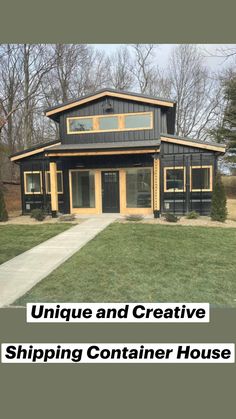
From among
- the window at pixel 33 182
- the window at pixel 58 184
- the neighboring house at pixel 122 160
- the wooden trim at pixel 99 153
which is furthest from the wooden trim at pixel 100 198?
the window at pixel 33 182

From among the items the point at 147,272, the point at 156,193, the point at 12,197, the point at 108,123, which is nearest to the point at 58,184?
the point at 108,123

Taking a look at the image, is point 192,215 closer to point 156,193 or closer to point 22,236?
point 156,193

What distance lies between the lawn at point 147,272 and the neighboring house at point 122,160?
461cm

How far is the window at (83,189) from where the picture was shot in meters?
13.9

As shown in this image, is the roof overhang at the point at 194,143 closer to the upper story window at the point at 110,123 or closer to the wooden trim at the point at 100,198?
the upper story window at the point at 110,123

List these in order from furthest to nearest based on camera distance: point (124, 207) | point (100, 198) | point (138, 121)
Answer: point (100, 198) < point (124, 207) < point (138, 121)

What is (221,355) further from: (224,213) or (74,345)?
(224,213)

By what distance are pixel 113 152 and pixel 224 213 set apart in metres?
5.27

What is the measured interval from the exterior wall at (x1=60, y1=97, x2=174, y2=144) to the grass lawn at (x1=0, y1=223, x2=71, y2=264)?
4.64 meters

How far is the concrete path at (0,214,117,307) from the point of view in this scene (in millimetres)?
4850

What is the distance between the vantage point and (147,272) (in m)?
5.56

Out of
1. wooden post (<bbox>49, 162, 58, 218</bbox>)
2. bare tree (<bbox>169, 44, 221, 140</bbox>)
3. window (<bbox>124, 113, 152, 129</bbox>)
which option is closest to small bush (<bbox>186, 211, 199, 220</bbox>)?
window (<bbox>124, 113, 152, 129</bbox>)

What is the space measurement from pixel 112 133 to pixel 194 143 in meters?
3.72

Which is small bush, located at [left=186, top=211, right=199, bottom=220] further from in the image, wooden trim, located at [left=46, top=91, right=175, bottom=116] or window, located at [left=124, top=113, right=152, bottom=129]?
wooden trim, located at [left=46, top=91, right=175, bottom=116]
